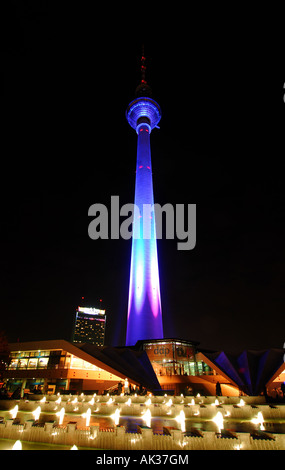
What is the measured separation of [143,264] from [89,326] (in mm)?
135388

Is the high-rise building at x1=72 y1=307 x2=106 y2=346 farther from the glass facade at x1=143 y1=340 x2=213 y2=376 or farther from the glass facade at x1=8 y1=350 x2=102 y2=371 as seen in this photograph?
the glass facade at x1=143 y1=340 x2=213 y2=376

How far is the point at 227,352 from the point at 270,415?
12.6 meters

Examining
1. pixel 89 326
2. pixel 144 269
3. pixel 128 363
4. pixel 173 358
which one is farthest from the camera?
pixel 89 326

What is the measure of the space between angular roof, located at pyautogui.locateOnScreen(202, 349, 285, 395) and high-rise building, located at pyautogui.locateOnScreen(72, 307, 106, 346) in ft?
462

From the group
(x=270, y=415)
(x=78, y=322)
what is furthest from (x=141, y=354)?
(x=78, y=322)

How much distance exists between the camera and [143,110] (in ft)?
219

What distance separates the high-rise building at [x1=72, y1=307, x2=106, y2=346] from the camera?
158 m

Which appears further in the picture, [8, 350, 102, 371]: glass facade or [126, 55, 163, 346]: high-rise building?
[126, 55, 163, 346]: high-rise building

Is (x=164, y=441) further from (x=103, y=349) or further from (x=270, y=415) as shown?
(x=103, y=349)

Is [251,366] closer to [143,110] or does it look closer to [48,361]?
[48,361]

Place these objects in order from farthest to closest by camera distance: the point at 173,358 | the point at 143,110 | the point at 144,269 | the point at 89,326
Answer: the point at 89,326, the point at 143,110, the point at 144,269, the point at 173,358

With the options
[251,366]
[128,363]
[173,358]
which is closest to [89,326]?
[173,358]

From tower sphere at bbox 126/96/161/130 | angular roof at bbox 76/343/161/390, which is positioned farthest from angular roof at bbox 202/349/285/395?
tower sphere at bbox 126/96/161/130
